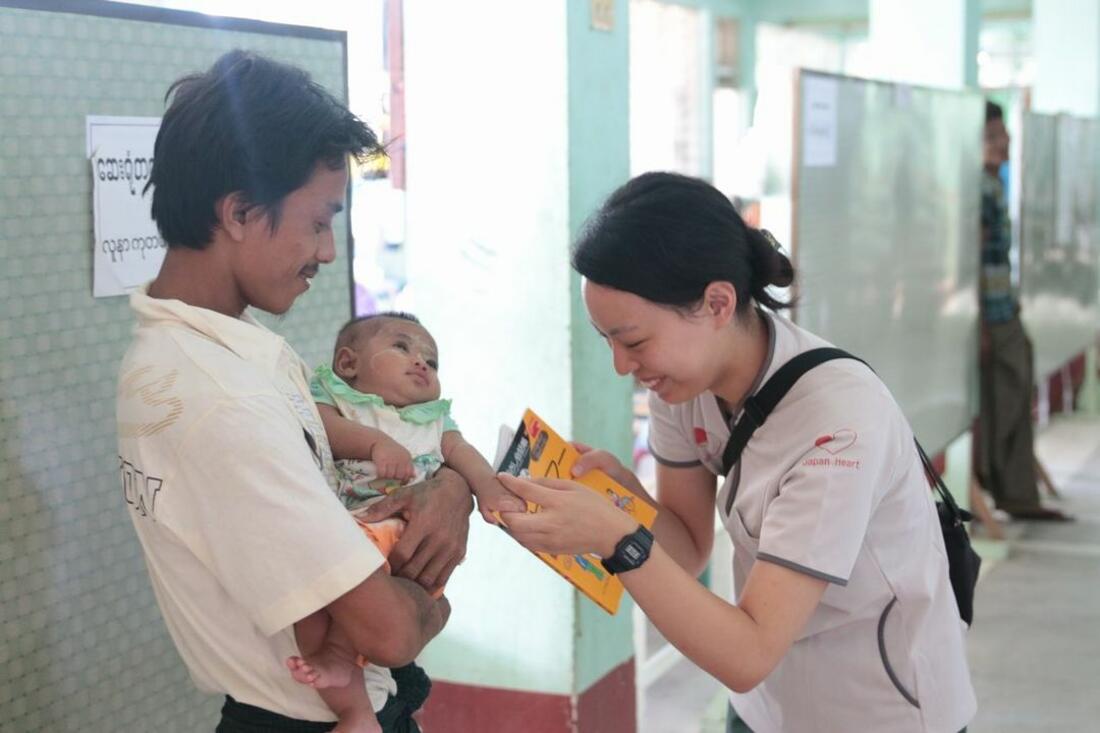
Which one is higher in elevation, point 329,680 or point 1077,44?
point 1077,44

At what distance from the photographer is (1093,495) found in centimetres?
656

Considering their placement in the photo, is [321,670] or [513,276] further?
[513,276]

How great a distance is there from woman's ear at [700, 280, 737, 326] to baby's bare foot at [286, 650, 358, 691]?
0.67m

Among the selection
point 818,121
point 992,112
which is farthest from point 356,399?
point 992,112

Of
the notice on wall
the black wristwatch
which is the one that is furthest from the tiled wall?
the black wristwatch

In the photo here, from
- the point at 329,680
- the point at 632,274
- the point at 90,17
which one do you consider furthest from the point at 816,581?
the point at 90,17

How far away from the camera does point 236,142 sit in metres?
1.29

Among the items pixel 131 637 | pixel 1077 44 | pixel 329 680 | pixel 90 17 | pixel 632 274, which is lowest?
pixel 131 637

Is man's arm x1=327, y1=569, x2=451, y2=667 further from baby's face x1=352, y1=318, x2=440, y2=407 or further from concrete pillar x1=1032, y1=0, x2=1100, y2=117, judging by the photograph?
concrete pillar x1=1032, y1=0, x2=1100, y2=117

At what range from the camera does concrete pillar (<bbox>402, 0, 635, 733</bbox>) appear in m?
2.83

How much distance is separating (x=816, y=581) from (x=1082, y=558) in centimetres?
430

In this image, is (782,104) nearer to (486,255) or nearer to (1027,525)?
(486,255)

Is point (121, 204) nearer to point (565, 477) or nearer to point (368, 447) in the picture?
point (368, 447)

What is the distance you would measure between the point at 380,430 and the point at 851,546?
599mm
